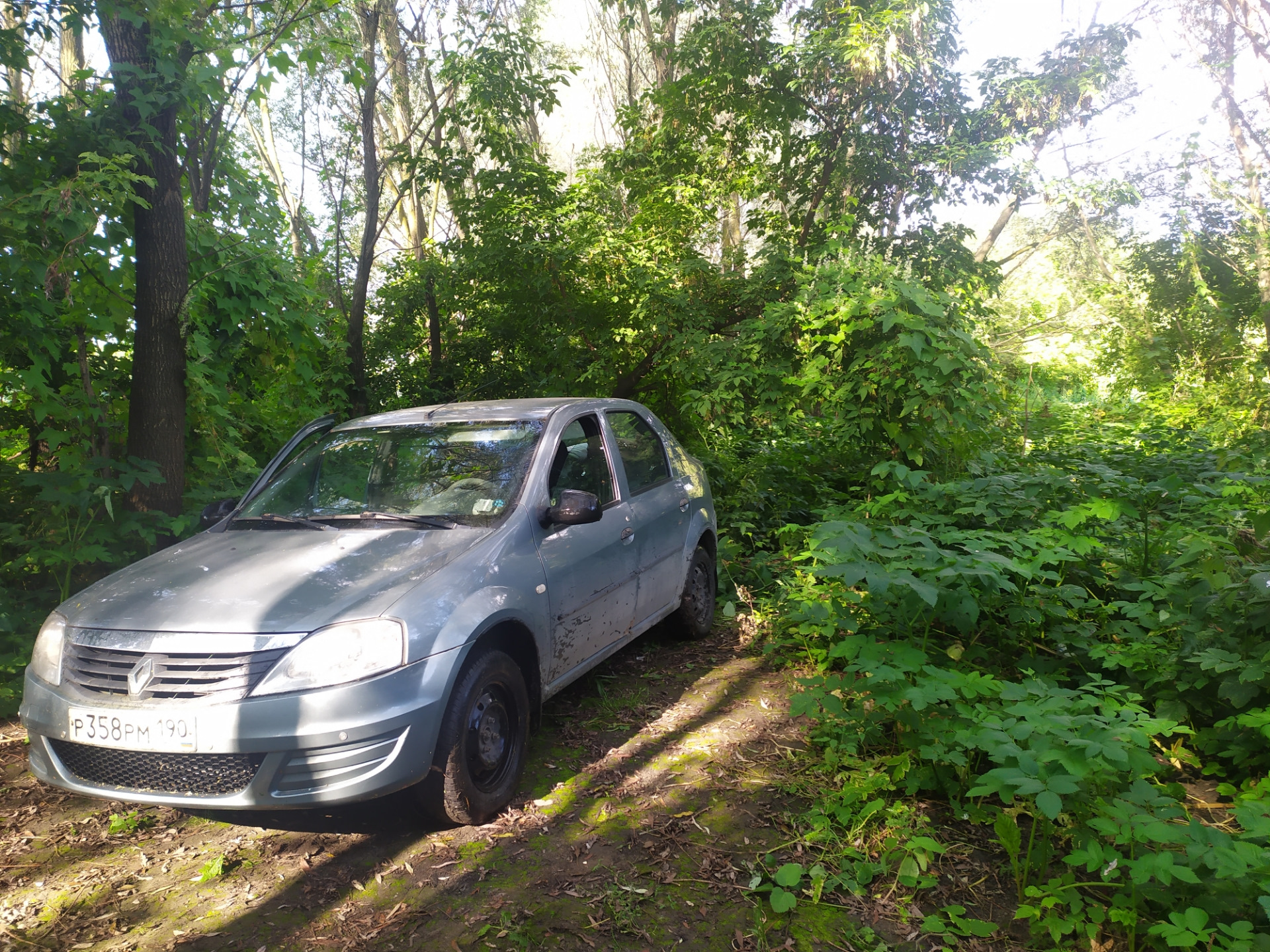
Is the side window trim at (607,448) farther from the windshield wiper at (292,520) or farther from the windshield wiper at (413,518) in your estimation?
the windshield wiper at (292,520)

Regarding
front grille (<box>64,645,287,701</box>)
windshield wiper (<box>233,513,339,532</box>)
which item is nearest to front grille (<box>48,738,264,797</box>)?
front grille (<box>64,645,287,701</box>)

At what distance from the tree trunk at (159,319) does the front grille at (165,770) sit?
3.22 meters

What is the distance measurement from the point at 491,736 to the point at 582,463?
5.04 feet

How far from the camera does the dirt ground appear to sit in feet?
8.64

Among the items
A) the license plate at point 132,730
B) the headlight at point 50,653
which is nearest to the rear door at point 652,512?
the license plate at point 132,730

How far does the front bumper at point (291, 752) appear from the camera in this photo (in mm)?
2678

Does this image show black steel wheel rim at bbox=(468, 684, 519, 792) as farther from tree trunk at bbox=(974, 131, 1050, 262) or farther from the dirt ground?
tree trunk at bbox=(974, 131, 1050, 262)

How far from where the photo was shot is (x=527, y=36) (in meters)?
9.70

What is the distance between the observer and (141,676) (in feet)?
9.20

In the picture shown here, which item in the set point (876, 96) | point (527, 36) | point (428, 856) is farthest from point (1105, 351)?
point (428, 856)

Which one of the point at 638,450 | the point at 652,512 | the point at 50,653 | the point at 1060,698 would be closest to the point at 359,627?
the point at 50,653

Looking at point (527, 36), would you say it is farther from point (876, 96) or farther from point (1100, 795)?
point (1100, 795)

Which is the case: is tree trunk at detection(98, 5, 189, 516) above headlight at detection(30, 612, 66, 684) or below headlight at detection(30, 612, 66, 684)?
above

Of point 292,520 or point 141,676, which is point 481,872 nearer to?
point 141,676
